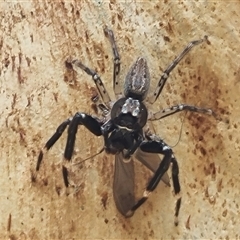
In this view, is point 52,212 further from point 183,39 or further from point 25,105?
point 183,39

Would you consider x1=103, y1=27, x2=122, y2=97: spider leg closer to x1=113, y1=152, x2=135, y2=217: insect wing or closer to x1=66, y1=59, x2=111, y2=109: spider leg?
x1=66, y1=59, x2=111, y2=109: spider leg

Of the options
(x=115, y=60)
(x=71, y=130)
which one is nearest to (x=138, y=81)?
(x=115, y=60)


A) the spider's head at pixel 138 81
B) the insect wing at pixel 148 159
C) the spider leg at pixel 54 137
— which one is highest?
the spider's head at pixel 138 81

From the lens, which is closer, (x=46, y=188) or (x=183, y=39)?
(x=46, y=188)

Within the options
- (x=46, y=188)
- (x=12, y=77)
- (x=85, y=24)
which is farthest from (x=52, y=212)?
(x=85, y=24)

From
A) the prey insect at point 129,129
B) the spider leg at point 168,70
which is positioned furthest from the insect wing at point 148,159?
the spider leg at point 168,70

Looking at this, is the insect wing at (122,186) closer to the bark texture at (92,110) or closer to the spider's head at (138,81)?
the bark texture at (92,110)

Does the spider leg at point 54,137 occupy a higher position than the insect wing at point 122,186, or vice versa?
the spider leg at point 54,137
